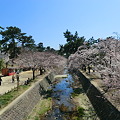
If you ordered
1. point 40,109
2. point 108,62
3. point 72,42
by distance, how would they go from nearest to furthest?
point 40,109
point 108,62
point 72,42

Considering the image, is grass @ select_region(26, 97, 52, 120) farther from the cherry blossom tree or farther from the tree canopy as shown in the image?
the tree canopy

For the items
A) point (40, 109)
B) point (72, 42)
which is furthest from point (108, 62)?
point (72, 42)

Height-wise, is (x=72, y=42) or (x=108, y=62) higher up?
(x=72, y=42)

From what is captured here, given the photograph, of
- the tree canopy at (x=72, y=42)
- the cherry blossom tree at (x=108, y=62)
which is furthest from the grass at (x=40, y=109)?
the tree canopy at (x=72, y=42)

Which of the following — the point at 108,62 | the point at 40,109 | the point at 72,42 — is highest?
the point at 72,42

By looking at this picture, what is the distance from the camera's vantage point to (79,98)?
1869 cm

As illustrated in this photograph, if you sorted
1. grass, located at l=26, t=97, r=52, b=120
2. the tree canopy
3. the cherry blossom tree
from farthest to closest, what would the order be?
the tree canopy, grass, located at l=26, t=97, r=52, b=120, the cherry blossom tree

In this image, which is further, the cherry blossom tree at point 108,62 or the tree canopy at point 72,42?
the tree canopy at point 72,42

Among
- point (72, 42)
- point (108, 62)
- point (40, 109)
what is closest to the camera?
point (40, 109)

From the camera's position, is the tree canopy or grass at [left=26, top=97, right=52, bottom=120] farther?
the tree canopy

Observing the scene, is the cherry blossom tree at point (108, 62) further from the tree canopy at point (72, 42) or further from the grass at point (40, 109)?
the tree canopy at point (72, 42)

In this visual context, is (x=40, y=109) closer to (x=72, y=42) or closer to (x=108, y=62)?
Answer: (x=108, y=62)

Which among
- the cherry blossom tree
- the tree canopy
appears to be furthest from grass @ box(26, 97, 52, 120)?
the tree canopy

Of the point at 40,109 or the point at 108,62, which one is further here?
the point at 108,62
